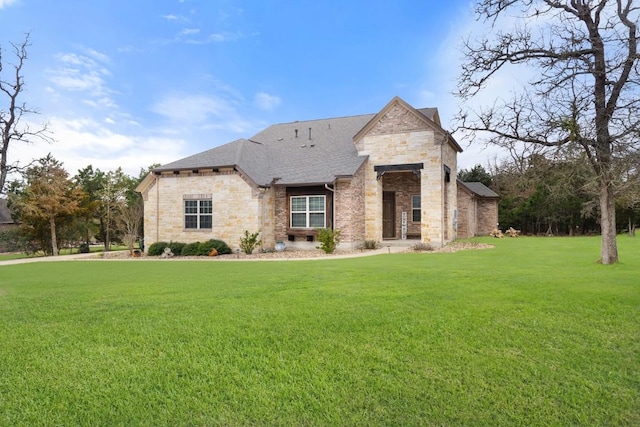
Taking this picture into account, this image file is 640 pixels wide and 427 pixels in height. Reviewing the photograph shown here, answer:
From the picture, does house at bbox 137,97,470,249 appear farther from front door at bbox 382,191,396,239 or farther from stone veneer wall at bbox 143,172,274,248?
front door at bbox 382,191,396,239

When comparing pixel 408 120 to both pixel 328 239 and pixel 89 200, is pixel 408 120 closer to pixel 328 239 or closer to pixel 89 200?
pixel 328 239

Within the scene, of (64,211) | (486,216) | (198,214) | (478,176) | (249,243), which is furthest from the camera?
(478,176)

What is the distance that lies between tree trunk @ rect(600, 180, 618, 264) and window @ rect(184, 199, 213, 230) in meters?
16.3

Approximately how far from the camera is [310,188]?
67.8ft

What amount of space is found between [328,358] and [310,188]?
16.8 metres

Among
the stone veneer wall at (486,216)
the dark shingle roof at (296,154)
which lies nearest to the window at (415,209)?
the dark shingle roof at (296,154)

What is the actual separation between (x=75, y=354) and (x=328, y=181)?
52.2 feet

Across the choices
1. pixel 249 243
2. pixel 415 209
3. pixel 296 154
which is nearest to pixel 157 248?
pixel 249 243

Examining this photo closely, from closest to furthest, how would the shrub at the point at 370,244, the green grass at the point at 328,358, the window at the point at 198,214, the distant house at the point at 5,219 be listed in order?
1. the green grass at the point at 328,358
2. the shrub at the point at 370,244
3. the window at the point at 198,214
4. the distant house at the point at 5,219

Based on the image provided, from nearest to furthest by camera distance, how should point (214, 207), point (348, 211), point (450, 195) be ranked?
point (348, 211) < point (214, 207) < point (450, 195)

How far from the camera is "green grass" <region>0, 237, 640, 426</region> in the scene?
316 centimetres

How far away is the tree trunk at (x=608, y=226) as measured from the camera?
37.6 feet

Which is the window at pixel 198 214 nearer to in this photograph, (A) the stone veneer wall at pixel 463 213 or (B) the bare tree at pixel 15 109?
(B) the bare tree at pixel 15 109

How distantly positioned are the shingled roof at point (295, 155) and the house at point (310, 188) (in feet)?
0.23
